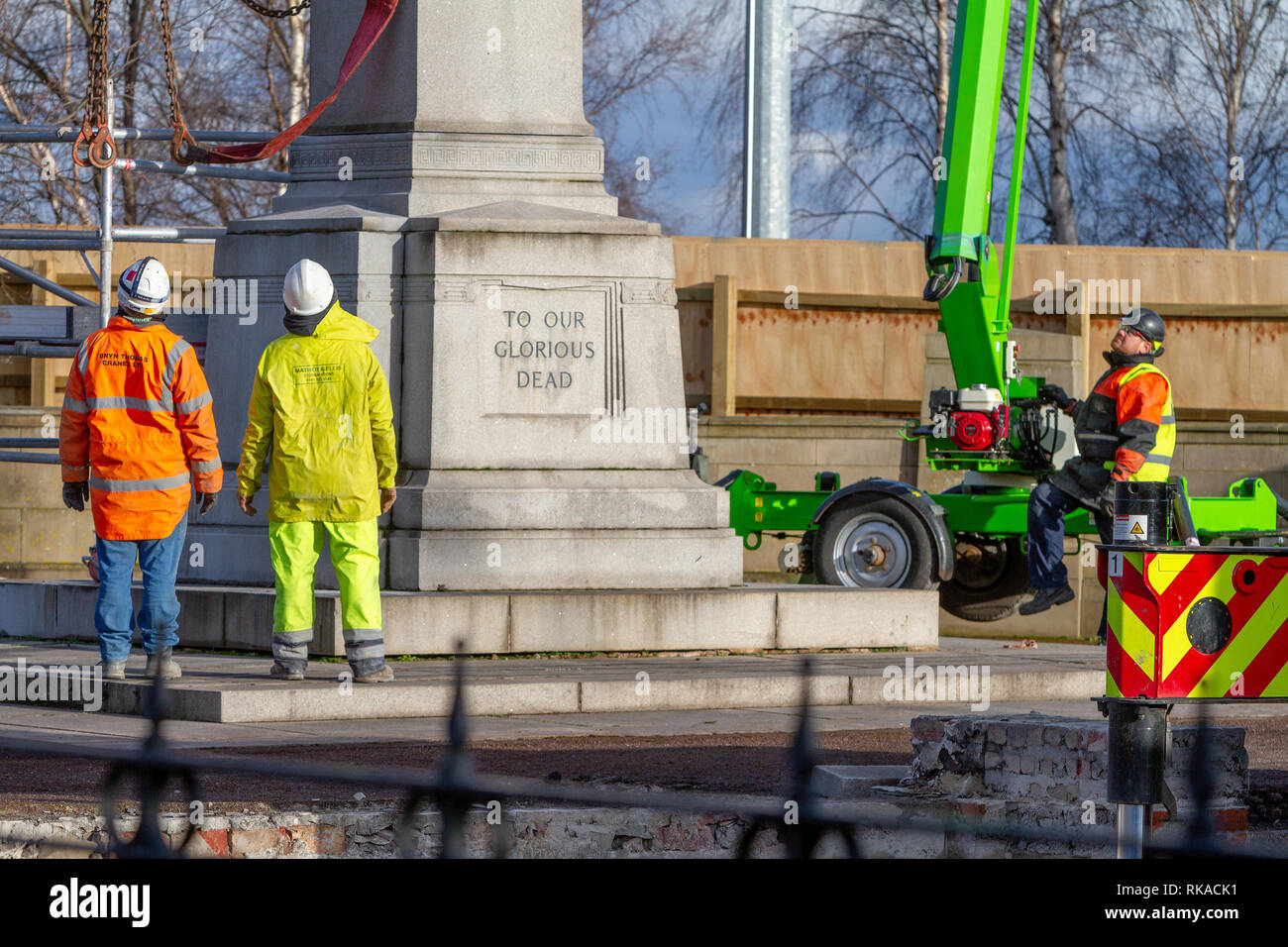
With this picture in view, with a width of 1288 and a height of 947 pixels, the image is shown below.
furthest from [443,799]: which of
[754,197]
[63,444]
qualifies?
[754,197]

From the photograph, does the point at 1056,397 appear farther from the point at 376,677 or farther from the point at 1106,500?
the point at 376,677

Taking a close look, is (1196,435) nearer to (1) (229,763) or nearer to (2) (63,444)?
(2) (63,444)

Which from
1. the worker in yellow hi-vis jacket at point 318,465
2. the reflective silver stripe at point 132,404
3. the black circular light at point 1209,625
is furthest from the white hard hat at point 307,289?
the black circular light at point 1209,625

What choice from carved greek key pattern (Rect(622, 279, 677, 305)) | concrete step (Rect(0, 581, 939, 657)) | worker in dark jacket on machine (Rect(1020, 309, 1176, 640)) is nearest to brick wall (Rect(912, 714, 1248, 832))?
concrete step (Rect(0, 581, 939, 657))

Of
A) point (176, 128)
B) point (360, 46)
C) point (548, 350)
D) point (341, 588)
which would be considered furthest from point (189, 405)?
point (176, 128)

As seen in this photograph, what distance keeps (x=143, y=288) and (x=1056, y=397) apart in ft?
24.2

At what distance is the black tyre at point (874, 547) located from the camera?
13844 millimetres

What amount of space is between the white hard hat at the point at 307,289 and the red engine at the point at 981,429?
263 inches

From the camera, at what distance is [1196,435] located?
1775cm

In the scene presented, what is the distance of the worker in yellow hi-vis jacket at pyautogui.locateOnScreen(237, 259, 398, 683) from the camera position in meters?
8.66

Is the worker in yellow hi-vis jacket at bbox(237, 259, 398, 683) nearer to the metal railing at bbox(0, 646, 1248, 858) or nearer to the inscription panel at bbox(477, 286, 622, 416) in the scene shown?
the inscription panel at bbox(477, 286, 622, 416)

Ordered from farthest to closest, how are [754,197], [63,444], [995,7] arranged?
[754,197]
[995,7]
[63,444]
